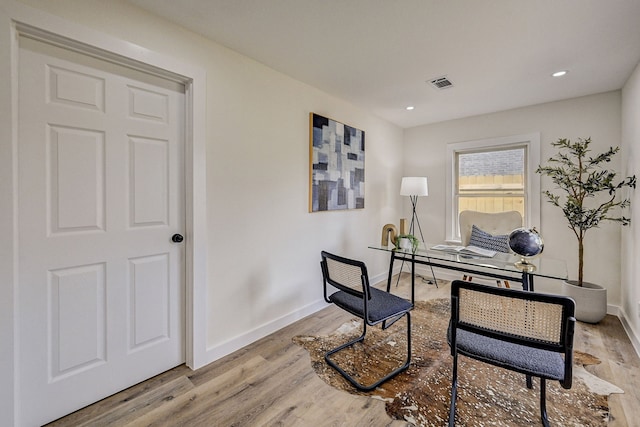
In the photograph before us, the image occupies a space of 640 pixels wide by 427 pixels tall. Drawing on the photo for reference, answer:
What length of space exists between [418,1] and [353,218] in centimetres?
228

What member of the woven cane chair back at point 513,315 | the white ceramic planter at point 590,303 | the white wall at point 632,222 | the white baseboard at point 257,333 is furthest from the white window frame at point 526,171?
the woven cane chair back at point 513,315

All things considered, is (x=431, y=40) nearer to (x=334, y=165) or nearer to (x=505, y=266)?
(x=334, y=165)

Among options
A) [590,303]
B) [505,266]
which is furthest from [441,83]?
[590,303]

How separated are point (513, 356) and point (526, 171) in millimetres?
2871

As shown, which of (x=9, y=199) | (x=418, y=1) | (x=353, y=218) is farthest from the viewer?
(x=353, y=218)

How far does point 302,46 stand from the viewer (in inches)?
83.0

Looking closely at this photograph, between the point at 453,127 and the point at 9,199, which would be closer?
the point at 9,199

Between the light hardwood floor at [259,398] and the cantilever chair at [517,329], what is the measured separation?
0.58m

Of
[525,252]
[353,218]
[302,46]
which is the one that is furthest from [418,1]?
[353,218]

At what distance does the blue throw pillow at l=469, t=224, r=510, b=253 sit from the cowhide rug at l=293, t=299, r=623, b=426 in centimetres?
110

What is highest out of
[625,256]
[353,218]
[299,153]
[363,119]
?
[363,119]

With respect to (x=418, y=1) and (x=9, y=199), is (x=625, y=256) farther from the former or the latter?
(x=9, y=199)

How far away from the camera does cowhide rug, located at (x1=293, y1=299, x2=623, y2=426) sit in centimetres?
157

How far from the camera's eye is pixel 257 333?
2.41 m
